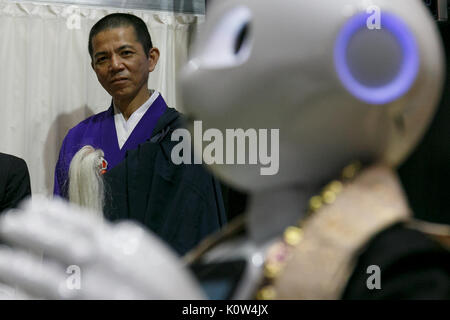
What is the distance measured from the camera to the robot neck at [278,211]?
2.41 ft

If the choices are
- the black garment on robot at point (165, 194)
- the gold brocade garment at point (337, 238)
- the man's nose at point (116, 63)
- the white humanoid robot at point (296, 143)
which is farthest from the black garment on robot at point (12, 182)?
the gold brocade garment at point (337, 238)

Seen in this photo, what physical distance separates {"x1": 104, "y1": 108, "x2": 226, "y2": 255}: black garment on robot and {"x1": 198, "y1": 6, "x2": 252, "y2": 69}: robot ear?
0.85m

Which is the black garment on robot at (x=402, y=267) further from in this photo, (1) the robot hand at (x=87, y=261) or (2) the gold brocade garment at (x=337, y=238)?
(1) the robot hand at (x=87, y=261)

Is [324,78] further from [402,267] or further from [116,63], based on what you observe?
[116,63]

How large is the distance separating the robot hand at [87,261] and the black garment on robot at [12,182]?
115cm

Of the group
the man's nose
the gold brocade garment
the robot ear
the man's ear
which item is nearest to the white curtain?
the man's ear

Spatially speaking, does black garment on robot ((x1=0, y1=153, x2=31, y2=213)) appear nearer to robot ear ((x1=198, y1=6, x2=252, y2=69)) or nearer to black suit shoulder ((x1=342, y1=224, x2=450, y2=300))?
robot ear ((x1=198, y1=6, x2=252, y2=69))

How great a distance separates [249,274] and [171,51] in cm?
168

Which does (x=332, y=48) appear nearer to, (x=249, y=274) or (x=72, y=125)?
(x=249, y=274)

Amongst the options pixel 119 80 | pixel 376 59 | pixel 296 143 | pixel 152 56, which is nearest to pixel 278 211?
pixel 296 143

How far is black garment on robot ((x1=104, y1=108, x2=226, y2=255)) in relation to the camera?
158 centimetres

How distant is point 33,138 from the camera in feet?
7.24

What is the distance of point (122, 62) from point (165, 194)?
40 centimetres
